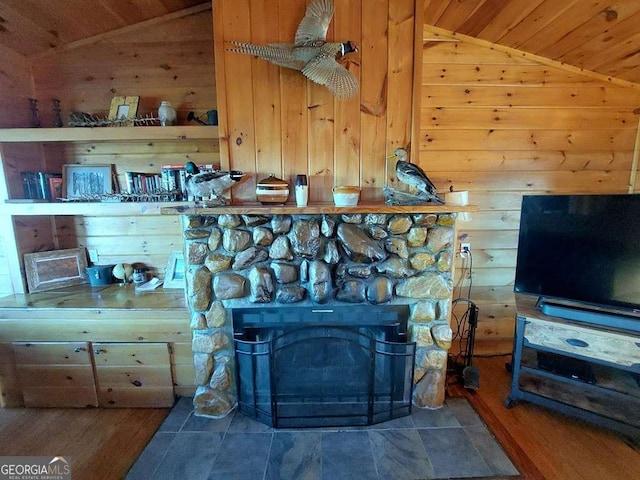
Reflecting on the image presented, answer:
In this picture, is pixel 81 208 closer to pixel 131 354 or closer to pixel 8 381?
pixel 131 354

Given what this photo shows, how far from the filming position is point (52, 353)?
1.83 m

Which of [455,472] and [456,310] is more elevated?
[456,310]

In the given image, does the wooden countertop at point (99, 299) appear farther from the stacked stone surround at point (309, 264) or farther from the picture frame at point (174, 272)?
the stacked stone surround at point (309, 264)

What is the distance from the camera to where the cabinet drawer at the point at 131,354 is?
183 centimetres

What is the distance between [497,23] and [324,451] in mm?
2779

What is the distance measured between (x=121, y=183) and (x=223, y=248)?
1143 millimetres

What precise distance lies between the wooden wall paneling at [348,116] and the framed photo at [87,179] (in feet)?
5.54

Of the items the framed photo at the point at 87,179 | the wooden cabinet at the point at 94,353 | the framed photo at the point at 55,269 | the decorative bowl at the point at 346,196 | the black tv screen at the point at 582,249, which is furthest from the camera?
the framed photo at the point at 87,179

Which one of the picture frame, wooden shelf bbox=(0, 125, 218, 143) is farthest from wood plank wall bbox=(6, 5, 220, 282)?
the picture frame

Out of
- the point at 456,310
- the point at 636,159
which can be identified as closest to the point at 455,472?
the point at 456,310

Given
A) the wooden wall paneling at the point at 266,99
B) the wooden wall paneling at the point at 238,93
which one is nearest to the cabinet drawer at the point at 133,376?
the wooden wall paneling at the point at 238,93

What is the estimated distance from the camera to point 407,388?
70.4 inches

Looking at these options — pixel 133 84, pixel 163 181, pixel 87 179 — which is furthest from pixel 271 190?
pixel 87 179

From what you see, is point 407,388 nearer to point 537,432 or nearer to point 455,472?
point 455,472
